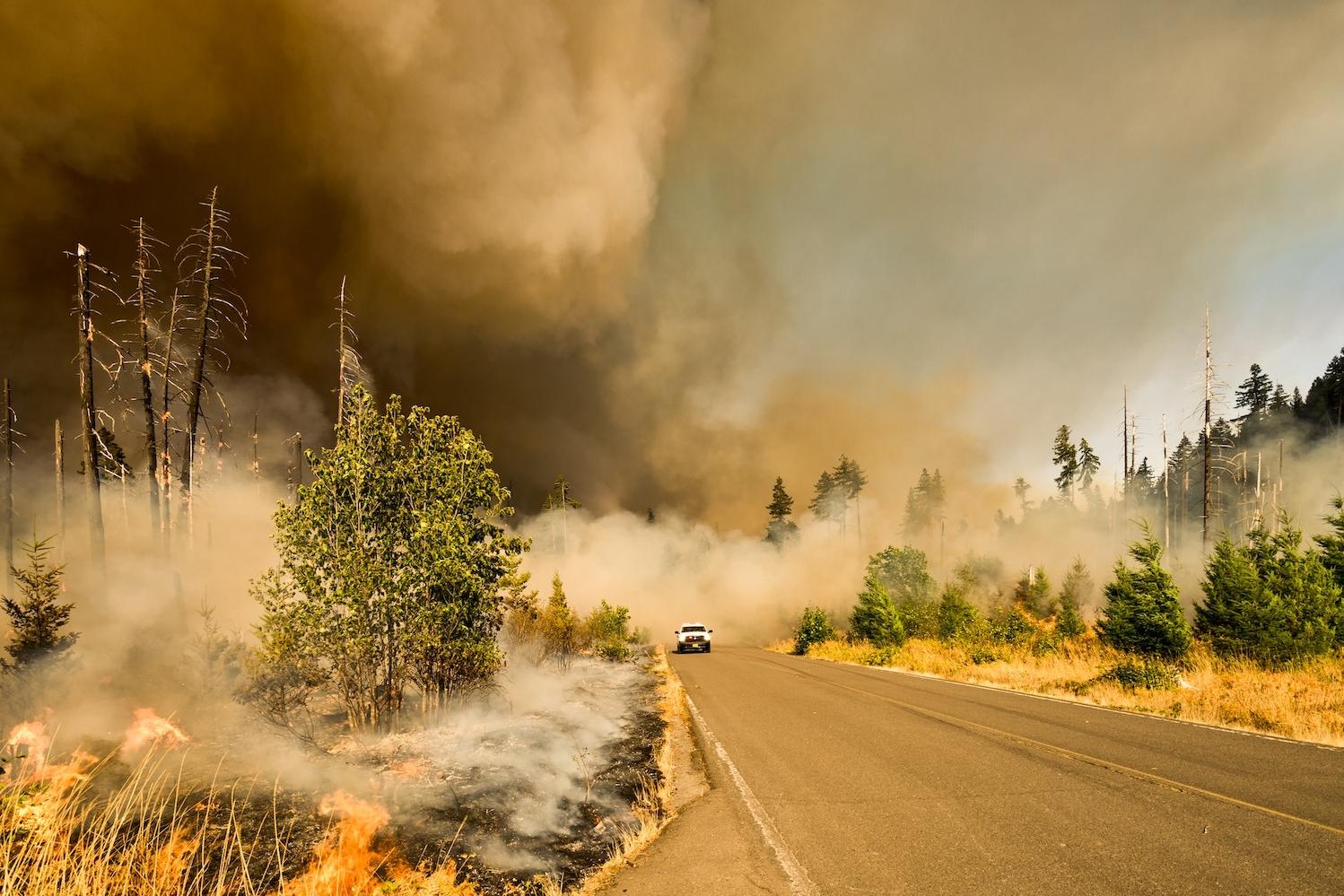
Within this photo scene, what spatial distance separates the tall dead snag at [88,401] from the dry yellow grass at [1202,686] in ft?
88.8

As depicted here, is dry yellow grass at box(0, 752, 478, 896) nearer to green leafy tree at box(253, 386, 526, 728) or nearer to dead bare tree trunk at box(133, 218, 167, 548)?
green leafy tree at box(253, 386, 526, 728)

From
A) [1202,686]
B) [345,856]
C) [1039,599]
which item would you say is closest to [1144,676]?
[1202,686]

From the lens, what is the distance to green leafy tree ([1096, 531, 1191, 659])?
55.1 ft

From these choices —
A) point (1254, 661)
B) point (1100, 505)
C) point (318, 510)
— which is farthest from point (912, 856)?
point (1100, 505)

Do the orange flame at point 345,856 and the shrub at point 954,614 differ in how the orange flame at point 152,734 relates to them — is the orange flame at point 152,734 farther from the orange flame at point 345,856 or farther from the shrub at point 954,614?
the shrub at point 954,614

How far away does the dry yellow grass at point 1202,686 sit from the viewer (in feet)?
31.0

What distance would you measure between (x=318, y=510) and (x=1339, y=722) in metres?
16.8

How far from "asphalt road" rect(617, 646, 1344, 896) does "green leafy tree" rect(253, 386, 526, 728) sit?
5.23 meters

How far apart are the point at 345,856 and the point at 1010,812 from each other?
22.3ft

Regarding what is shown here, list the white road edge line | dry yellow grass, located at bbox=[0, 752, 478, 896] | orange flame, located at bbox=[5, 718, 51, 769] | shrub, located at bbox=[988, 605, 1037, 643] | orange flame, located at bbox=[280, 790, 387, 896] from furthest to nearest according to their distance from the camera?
shrub, located at bbox=[988, 605, 1037, 643], orange flame, located at bbox=[5, 718, 51, 769], orange flame, located at bbox=[280, 790, 387, 896], the white road edge line, dry yellow grass, located at bbox=[0, 752, 478, 896]

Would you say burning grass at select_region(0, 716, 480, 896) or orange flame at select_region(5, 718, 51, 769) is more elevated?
burning grass at select_region(0, 716, 480, 896)

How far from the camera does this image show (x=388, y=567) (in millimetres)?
9945

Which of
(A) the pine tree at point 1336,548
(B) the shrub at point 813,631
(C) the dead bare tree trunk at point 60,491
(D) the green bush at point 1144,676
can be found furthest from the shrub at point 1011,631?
(C) the dead bare tree trunk at point 60,491

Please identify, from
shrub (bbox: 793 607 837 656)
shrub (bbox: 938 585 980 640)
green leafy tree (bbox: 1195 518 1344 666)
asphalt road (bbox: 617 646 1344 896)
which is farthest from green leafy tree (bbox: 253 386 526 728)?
shrub (bbox: 938 585 980 640)
